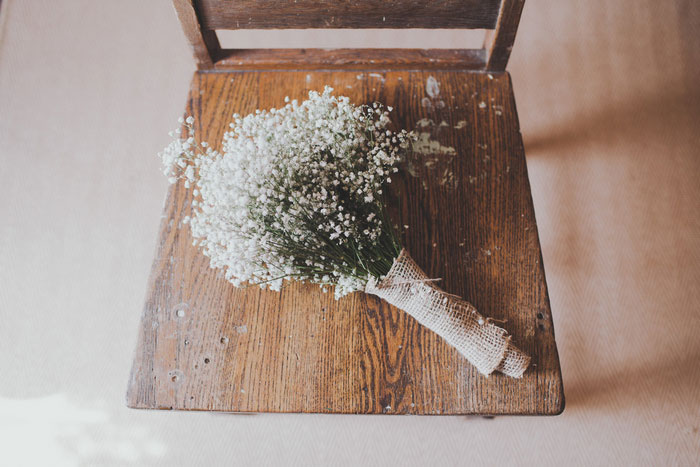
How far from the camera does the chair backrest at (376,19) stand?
94 centimetres

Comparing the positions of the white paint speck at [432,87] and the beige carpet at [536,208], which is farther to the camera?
the beige carpet at [536,208]

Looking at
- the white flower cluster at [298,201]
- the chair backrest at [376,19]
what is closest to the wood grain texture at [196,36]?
the chair backrest at [376,19]

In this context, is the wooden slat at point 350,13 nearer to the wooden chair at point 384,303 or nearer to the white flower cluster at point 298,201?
the wooden chair at point 384,303

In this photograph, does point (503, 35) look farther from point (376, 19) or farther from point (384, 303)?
point (384, 303)

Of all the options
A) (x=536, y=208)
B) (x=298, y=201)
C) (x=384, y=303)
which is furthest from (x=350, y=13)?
(x=536, y=208)

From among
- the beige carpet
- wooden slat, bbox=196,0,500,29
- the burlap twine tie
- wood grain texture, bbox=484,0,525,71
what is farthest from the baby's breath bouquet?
the beige carpet

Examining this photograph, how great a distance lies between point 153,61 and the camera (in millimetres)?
1891

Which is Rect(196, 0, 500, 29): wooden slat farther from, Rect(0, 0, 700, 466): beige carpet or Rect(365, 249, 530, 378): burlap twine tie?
Rect(0, 0, 700, 466): beige carpet

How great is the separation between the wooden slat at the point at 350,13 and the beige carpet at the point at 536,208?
0.86m

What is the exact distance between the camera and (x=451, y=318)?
2.89 ft

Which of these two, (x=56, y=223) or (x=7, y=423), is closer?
(x=7, y=423)

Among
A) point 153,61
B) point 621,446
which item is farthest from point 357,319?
point 153,61

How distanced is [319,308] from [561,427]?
0.94 m

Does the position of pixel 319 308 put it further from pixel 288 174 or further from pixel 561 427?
pixel 561 427
